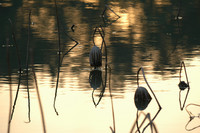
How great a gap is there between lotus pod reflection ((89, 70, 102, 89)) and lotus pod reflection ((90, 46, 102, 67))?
229 mm

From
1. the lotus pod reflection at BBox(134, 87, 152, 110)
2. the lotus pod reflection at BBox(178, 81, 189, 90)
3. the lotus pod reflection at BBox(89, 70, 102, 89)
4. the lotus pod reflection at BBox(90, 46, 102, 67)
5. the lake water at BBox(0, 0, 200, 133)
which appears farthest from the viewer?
the lotus pod reflection at BBox(90, 46, 102, 67)

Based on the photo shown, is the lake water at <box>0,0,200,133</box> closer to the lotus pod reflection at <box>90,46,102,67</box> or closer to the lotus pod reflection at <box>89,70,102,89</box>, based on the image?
the lotus pod reflection at <box>89,70,102,89</box>

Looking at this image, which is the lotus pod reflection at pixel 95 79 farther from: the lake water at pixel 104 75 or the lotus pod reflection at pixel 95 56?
the lotus pod reflection at pixel 95 56

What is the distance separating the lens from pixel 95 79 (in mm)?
10094

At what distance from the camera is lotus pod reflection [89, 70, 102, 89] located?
380 inches

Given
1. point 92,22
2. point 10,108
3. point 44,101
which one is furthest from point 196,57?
point 92,22

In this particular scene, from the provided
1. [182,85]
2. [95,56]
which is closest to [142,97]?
[182,85]

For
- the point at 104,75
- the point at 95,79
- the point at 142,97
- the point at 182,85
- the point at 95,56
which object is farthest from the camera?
the point at 95,56

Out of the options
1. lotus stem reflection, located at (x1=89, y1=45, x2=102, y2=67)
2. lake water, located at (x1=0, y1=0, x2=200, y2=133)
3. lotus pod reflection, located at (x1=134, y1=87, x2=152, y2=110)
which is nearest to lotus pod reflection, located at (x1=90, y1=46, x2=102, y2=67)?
lotus stem reflection, located at (x1=89, y1=45, x2=102, y2=67)

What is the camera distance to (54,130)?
22.6 ft

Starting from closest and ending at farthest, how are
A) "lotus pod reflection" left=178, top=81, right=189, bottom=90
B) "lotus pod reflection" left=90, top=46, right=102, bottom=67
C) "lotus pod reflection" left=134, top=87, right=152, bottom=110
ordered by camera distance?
"lotus pod reflection" left=134, top=87, right=152, bottom=110, "lotus pod reflection" left=178, top=81, right=189, bottom=90, "lotus pod reflection" left=90, top=46, right=102, bottom=67

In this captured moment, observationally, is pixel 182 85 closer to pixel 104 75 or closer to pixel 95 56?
pixel 104 75

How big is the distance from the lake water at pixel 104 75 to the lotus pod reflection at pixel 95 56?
5.1 inches

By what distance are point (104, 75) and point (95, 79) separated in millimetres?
303
